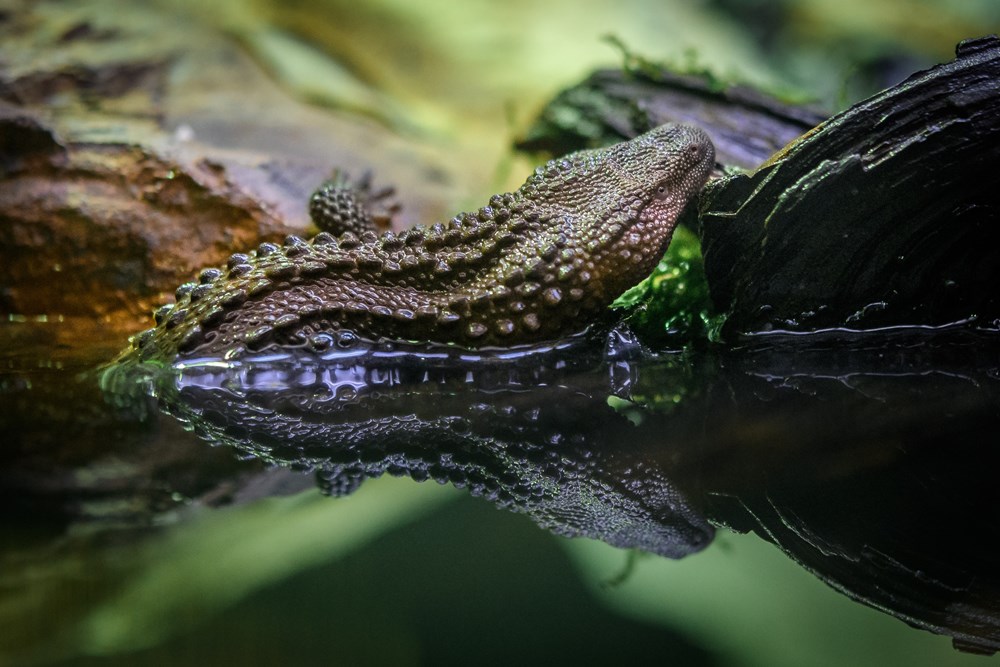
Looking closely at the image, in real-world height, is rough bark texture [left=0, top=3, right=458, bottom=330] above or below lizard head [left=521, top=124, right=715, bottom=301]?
above

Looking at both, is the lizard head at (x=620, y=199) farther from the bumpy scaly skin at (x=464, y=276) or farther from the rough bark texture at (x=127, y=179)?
the rough bark texture at (x=127, y=179)

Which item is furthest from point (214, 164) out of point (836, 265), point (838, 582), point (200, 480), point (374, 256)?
point (838, 582)

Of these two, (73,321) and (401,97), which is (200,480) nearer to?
(73,321)

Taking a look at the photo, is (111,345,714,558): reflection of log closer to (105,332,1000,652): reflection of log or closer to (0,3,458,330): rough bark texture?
(105,332,1000,652): reflection of log

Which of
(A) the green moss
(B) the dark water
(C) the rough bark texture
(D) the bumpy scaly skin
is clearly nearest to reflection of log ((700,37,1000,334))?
(A) the green moss

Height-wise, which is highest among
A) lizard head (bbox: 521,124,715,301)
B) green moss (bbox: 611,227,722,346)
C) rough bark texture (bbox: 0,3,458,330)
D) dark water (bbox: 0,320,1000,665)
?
rough bark texture (bbox: 0,3,458,330)

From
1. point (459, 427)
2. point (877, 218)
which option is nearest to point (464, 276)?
point (459, 427)

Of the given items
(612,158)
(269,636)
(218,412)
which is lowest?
(269,636)

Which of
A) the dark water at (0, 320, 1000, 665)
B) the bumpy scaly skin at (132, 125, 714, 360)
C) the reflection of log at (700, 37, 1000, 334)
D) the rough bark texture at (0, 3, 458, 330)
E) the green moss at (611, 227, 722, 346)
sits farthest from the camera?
the rough bark texture at (0, 3, 458, 330)
